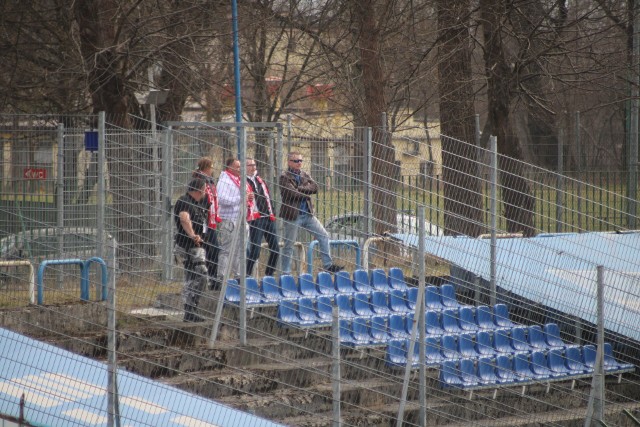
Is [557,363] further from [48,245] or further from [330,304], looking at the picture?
[48,245]

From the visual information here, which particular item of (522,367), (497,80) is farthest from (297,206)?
(497,80)

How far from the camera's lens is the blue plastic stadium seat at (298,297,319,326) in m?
10.2

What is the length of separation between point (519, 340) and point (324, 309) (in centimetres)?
231

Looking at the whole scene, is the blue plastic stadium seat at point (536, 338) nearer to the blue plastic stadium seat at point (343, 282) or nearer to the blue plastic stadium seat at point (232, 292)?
the blue plastic stadium seat at point (343, 282)

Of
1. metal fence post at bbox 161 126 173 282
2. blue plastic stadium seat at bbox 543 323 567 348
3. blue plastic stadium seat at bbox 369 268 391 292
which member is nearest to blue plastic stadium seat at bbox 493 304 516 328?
blue plastic stadium seat at bbox 543 323 567 348

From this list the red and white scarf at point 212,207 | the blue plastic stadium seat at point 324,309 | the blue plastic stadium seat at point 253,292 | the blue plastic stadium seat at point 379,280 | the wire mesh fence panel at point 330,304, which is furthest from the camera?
the blue plastic stadium seat at point 379,280

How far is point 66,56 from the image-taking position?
649 inches

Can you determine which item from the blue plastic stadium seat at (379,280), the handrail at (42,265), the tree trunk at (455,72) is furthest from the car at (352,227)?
the tree trunk at (455,72)

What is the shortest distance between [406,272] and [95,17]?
6.25 m

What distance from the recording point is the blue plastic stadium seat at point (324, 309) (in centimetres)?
1035

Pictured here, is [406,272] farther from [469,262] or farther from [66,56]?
[66,56]

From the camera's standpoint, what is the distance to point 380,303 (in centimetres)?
1107

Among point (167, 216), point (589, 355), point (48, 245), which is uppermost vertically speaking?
point (167, 216)

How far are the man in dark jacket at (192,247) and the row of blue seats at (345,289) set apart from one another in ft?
1.98
